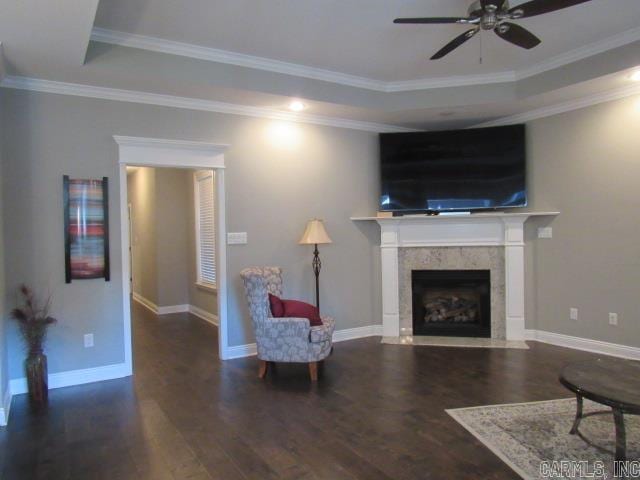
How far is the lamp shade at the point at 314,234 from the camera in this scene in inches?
192

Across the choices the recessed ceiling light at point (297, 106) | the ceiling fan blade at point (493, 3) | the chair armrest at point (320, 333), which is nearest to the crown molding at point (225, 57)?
the recessed ceiling light at point (297, 106)

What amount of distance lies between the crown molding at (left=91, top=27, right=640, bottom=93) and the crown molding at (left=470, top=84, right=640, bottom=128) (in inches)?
23.2

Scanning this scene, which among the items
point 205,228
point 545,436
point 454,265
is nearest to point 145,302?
point 205,228

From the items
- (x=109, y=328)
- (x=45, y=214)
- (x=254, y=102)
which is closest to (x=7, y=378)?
(x=109, y=328)

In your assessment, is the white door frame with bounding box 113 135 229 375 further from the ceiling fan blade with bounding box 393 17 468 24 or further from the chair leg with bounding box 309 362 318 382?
the ceiling fan blade with bounding box 393 17 468 24

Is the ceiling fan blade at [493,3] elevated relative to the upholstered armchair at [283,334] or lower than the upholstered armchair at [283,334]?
elevated

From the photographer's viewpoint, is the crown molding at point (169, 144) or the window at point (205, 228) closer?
the crown molding at point (169, 144)

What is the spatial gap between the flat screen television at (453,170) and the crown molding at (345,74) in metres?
0.75

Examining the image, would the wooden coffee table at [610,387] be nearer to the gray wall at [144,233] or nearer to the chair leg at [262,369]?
the chair leg at [262,369]

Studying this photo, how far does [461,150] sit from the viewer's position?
5527 millimetres

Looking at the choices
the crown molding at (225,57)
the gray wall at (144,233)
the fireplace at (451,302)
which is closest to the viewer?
the crown molding at (225,57)

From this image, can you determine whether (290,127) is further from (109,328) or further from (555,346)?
(555,346)

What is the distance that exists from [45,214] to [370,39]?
10.6 feet

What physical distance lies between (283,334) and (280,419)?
888 millimetres
